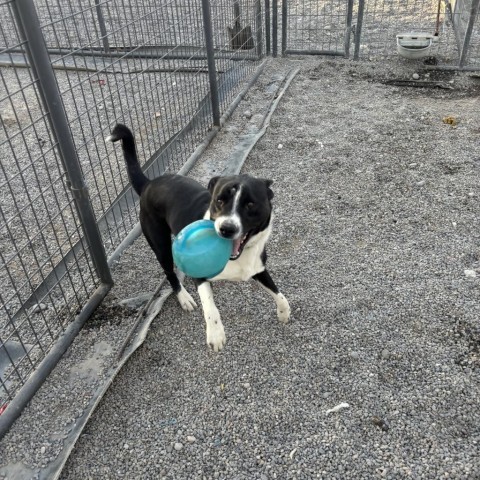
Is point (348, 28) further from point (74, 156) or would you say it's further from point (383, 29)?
point (74, 156)

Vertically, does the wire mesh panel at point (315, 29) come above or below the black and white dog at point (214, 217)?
below

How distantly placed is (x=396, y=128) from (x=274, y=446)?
3.94 meters

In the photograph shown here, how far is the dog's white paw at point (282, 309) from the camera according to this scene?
9.50ft

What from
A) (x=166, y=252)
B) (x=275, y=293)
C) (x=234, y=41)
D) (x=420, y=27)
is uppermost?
(x=234, y=41)

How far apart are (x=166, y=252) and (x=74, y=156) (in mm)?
787

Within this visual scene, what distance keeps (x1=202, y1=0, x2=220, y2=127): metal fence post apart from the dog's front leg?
310cm

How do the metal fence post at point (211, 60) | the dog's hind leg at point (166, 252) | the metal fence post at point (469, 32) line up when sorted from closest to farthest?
the dog's hind leg at point (166, 252) < the metal fence post at point (211, 60) < the metal fence post at point (469, 32)

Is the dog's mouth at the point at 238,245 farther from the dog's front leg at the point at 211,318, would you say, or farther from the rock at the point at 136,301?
the rock at the point at 136,301

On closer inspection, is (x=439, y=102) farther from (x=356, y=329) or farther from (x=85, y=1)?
(x=85, y=1)

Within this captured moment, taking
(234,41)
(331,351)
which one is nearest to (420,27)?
(234,41)

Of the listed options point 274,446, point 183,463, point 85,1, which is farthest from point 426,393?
point 85,1

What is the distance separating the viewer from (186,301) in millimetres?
3143

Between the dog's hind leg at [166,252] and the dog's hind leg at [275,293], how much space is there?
0.54 meters

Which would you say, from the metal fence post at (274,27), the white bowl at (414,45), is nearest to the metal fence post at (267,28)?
the metal fence post at (274,27)
